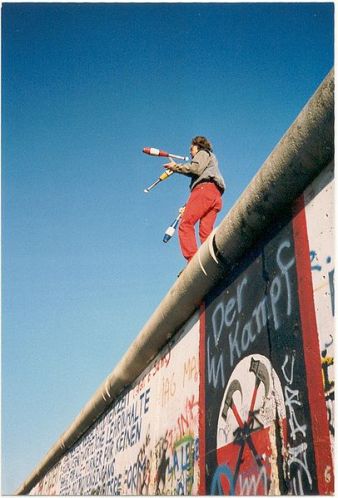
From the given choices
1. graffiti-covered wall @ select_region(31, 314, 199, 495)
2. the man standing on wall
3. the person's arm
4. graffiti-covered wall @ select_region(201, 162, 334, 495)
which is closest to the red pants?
the man standing on wall

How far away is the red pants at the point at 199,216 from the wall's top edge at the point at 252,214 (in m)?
0.50

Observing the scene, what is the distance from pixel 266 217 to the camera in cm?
365

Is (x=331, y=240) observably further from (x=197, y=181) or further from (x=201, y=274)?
(x=197, y=181)

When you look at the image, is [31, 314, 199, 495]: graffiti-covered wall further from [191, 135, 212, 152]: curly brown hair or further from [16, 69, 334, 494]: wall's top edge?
[191, 135, 212, 152]: curly brown hair

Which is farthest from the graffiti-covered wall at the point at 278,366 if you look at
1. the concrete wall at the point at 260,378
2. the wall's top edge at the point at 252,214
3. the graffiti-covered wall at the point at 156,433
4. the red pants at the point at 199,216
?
the red pants at the point at 199,216

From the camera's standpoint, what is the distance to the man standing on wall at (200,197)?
5359 millimetres

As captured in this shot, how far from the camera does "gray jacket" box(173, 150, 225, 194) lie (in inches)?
218

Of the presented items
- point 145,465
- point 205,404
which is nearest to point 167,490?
point 145,465

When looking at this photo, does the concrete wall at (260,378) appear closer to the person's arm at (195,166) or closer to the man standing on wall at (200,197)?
the man standing on wall at (200,197)

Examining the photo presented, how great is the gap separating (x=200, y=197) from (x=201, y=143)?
92 cm

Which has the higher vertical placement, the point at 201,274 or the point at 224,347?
the point at 201,274

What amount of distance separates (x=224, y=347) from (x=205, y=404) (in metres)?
0.53

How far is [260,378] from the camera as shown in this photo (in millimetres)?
3318

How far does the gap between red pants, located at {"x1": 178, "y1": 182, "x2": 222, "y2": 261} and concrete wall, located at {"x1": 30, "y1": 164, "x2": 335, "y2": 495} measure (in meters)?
0.85
